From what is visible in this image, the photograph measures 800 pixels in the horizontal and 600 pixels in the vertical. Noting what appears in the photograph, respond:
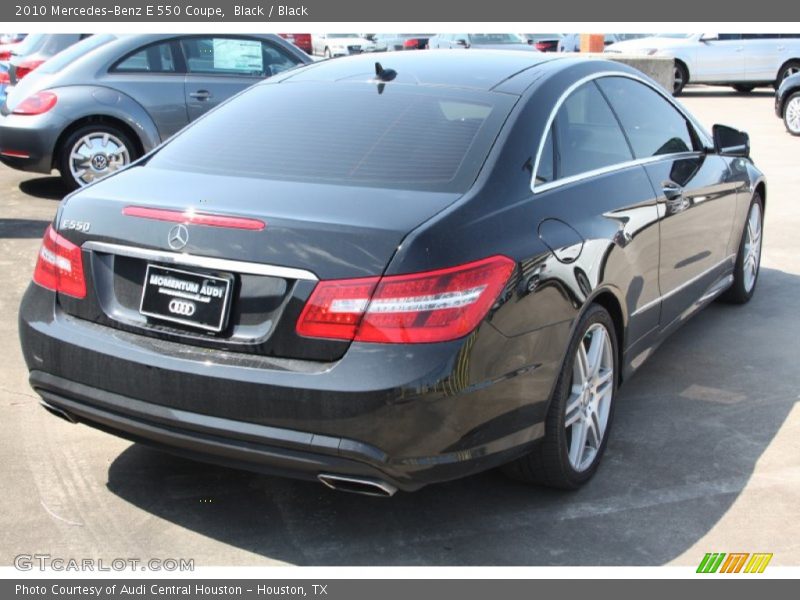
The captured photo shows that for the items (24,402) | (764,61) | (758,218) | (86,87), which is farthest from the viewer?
(764,61)

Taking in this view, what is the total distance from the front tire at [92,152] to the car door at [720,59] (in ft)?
53.1

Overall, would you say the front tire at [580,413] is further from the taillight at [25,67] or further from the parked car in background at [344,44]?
the parked car in background at [344,44]

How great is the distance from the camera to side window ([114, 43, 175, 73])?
9.50 meters

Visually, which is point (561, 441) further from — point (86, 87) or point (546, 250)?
point (86, 87)

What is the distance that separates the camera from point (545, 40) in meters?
27.0

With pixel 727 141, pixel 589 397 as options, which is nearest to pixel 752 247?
pixel 727 141

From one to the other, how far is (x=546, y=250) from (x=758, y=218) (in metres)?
3.65

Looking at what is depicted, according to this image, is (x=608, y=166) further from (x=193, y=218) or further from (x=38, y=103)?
(x=38, y=103)

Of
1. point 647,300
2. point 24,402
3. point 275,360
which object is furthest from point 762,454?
point 24,402

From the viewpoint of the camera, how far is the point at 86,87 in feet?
30.5

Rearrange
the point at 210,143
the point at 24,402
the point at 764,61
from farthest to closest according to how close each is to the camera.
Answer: the point at 764,61 < the point at 24,402 < the point at 210,143

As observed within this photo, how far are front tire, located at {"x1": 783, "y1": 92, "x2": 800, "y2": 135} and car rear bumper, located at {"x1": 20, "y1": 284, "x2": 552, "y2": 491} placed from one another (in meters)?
13.3

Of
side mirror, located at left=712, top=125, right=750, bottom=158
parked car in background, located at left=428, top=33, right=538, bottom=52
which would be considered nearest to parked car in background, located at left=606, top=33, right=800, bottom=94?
parked car in background, located at left=428, top=33, right=538, bottom=52

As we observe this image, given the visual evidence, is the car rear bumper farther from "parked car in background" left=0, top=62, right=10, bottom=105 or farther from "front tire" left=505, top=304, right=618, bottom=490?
"parked car in background" left=0, top=62, right=10, bottom=105
